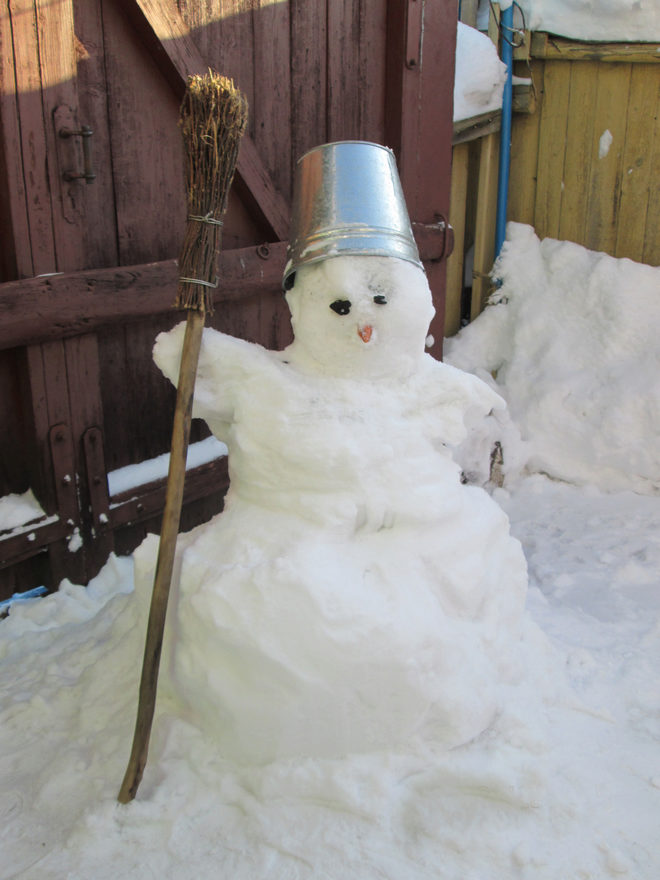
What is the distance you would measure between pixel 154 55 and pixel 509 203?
118 inches

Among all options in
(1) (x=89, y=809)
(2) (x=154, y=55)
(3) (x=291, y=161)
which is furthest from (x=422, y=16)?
(1) (x=89, y=809)

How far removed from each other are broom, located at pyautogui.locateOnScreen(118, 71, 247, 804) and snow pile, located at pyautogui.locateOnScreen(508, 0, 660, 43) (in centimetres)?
373

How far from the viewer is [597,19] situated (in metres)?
4.60

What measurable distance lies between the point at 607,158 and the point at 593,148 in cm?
11

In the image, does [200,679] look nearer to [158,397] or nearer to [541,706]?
[541,706]

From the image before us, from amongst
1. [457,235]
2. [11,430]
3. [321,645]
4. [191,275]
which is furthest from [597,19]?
[321,645]

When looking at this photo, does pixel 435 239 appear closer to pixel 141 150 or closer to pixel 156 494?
pixel 141 150

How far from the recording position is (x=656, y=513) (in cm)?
380

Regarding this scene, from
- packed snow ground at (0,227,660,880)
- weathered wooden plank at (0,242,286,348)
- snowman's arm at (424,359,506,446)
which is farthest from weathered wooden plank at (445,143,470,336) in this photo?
snowman's arm at (424,359,506,446)

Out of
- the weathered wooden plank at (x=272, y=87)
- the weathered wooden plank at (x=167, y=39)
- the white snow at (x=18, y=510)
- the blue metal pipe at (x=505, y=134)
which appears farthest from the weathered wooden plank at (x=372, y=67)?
the white snow at (x=18, y=510)

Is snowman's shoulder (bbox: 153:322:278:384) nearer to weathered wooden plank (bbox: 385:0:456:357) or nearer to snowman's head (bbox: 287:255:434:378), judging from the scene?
snowman's head (bbox: 287:255:434:378)

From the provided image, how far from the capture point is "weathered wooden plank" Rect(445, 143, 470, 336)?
4.94 m

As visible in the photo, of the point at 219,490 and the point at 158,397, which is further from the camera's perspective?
the point at 219,490

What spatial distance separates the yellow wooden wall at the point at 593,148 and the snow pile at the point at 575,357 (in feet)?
0.56
